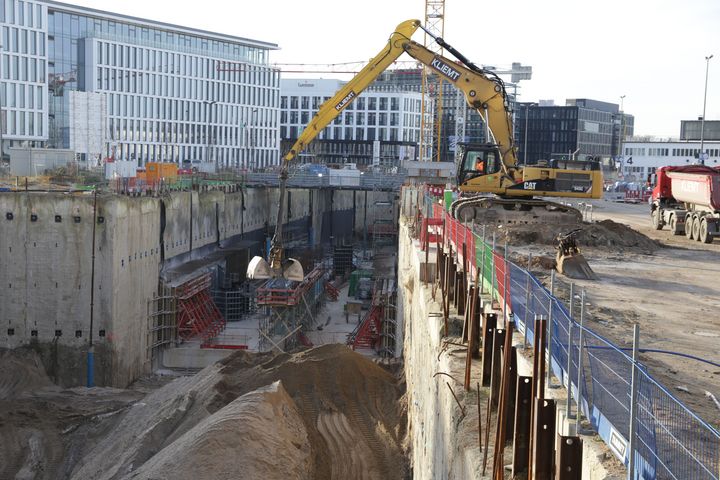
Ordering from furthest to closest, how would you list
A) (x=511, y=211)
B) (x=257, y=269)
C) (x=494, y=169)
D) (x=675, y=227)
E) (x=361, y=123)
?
(x=361, y=123) < (x=675, y=227) < (x=494, y=169) < (x=511, y=211) < (x=257, y=269)

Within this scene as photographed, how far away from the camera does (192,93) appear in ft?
318

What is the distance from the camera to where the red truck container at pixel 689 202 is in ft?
90.8

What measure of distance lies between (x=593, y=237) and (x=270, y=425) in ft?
33.2

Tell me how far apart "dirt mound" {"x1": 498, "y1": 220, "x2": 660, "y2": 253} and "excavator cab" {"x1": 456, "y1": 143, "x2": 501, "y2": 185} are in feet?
10.5

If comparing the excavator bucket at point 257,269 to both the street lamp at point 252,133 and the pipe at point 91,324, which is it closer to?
the pipe at point 91,324

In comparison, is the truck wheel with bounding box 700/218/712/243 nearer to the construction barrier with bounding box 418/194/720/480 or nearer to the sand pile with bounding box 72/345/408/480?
the sand pile with bounding box 72/345/408/480

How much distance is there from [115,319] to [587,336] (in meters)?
25.0

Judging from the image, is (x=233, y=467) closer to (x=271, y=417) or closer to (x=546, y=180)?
(x=271, y=417)

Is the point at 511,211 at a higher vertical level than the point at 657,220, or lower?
higher

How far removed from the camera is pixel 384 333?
34.4 m

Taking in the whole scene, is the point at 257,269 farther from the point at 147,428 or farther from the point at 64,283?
the point at 64,283

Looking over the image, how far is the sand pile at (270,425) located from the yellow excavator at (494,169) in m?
5.92

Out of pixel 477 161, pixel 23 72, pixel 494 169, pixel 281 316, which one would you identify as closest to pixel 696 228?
pixel 494 169

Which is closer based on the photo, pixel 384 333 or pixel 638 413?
pixel 638 413
